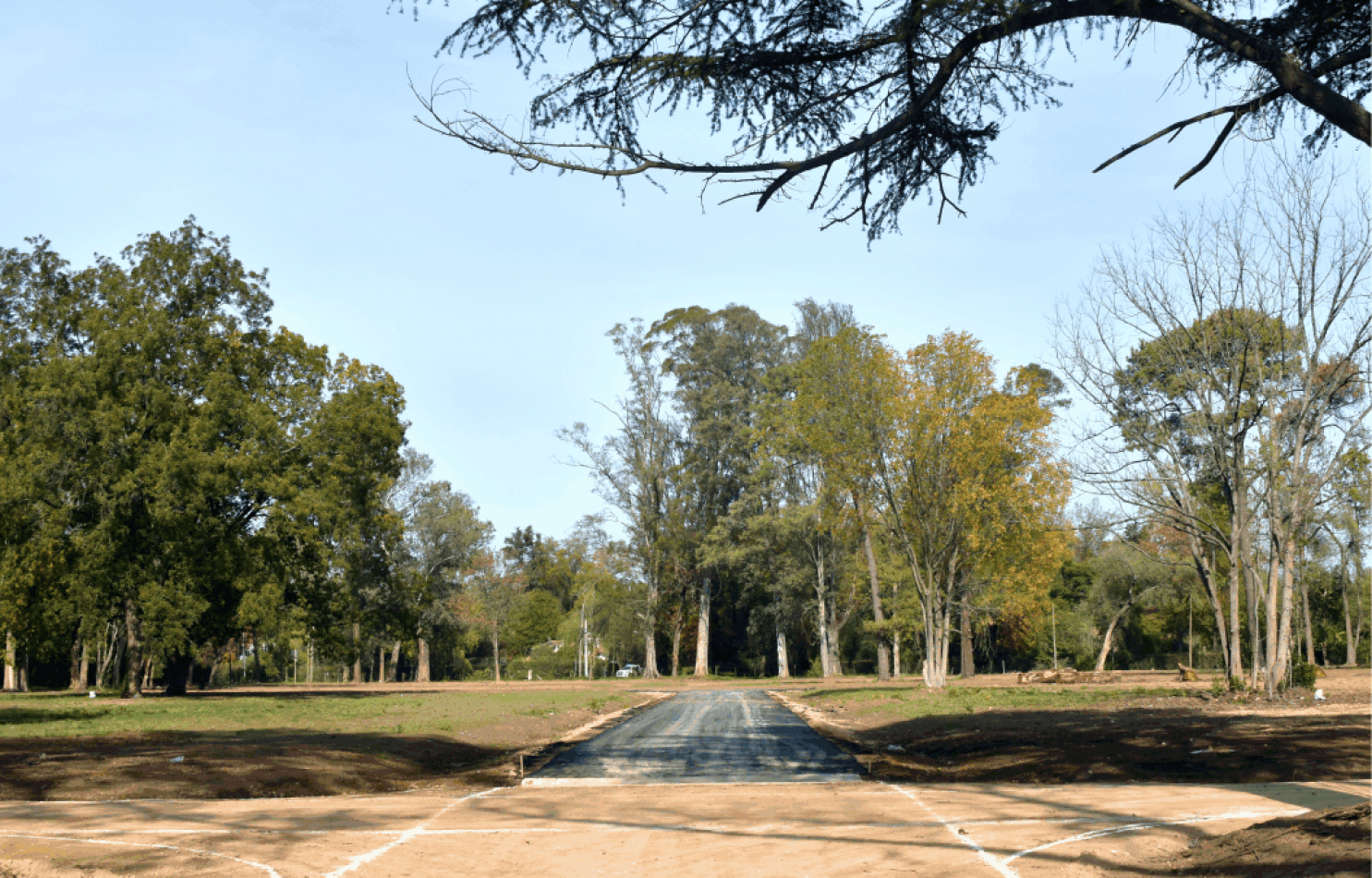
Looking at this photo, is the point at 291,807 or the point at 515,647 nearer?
the point at 291,807

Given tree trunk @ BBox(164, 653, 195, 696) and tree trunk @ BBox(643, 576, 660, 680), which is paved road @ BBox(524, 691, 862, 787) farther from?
tree trunk @ BBox(643, 576, 660, 680)

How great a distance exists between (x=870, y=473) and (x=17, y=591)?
1129 inches

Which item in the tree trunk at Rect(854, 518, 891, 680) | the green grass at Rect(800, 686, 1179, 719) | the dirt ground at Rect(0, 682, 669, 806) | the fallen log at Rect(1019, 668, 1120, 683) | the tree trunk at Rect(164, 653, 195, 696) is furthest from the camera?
the tree trunk at Rect(854, 518, 891, 680)

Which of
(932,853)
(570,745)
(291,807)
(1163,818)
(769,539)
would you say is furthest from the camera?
(769,539)

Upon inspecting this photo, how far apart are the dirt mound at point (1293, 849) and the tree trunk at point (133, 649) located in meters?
34.7

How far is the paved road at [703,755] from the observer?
40.7ft

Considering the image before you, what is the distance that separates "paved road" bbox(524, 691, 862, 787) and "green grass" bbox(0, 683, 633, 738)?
11.7ft

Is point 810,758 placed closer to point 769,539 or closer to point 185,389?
point 185,389

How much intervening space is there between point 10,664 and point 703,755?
42.0 meters

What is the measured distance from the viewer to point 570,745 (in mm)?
17016

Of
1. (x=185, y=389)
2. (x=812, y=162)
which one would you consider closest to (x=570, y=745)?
(x=812, y=162)

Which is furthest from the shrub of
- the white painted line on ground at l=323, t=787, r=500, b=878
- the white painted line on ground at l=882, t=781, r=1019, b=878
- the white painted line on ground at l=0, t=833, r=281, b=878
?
the white painted line on ground at l=0, t=833, r=281, b=878

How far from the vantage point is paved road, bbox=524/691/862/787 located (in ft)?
40.7

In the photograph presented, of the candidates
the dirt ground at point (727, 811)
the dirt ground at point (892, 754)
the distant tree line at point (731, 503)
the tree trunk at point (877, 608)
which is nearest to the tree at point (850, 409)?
the distant tree line at point (731, 503)
